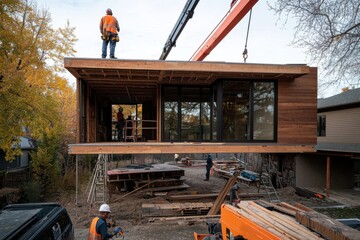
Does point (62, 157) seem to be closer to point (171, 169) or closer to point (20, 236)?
point (171, 169)

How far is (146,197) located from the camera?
17.6 meters

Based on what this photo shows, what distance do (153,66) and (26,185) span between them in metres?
14.3

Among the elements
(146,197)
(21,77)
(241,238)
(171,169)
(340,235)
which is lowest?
(146,197)

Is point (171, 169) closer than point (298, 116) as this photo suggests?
No

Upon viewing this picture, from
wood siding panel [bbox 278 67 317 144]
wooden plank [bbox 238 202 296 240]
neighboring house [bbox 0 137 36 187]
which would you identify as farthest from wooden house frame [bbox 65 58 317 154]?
neighboring house [bbox 0 137 36 187]

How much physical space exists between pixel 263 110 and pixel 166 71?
4762mm

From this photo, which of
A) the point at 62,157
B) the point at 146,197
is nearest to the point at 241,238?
the point at 146,197

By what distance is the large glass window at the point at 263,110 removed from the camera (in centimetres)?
1246

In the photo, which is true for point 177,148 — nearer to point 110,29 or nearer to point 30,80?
point 110,29

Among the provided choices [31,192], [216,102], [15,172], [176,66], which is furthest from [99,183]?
[15,172]

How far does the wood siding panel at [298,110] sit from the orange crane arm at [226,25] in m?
3.48

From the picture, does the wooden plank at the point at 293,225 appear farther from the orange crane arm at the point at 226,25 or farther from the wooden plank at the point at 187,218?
the orange crane arm at the point at 226,25

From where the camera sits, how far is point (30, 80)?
20688 millimetres

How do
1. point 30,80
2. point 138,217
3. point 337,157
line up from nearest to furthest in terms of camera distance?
1. point 138,217
2. point 337,157
3. point 30,80
